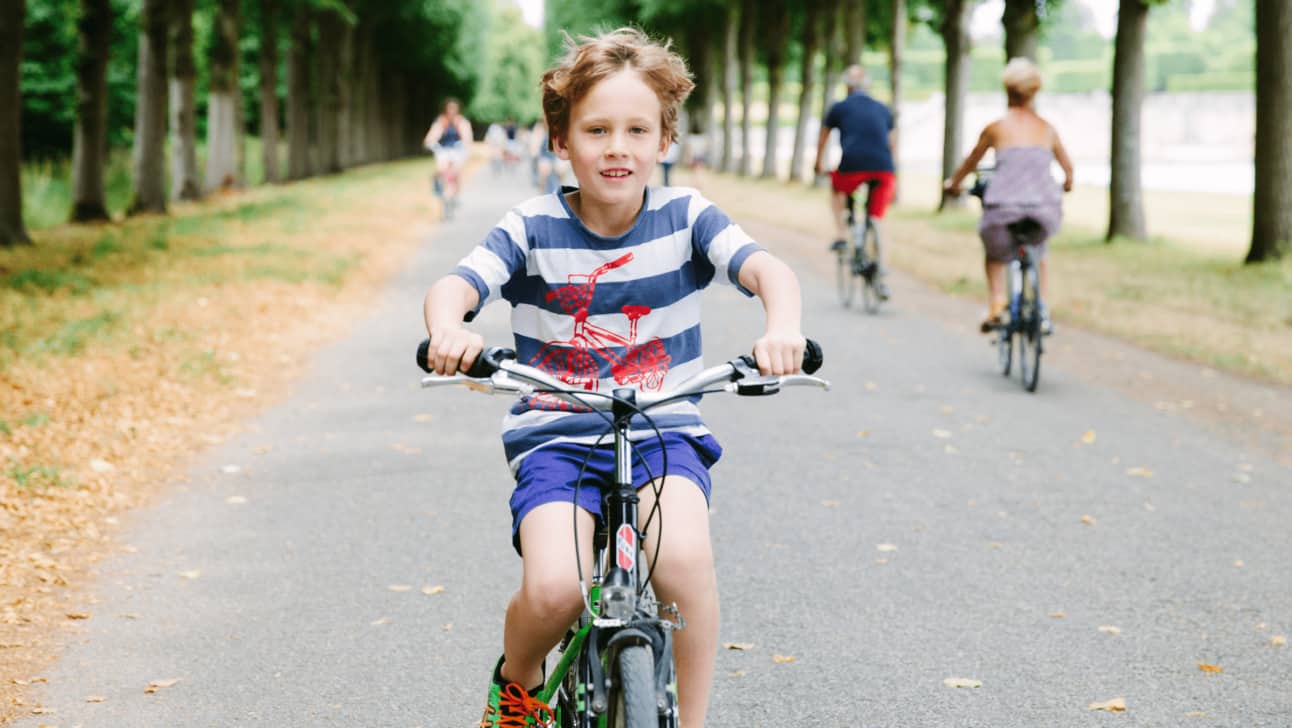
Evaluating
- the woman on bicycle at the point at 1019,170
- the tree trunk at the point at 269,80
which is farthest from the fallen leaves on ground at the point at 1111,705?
the tree trunk at the point at 269,80

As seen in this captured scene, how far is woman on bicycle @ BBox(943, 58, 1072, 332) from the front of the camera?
9766 mm

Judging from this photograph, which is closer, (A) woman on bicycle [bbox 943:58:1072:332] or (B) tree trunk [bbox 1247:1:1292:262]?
(A) woman on bicycle [bbox 943:58:1072:332]

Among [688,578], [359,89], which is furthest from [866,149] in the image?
[359,89]

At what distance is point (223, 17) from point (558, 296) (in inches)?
1114

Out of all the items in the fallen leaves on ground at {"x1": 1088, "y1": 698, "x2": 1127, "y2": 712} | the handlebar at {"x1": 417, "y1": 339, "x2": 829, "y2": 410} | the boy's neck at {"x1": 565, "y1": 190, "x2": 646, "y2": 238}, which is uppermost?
the boy's neck at {"x1": 565, "y1": 190, "x2": 646, "y2": 238}

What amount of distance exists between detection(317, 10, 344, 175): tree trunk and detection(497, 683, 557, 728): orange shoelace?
4240 centimetres

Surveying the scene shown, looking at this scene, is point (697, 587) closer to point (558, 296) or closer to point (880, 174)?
point (558, 296)

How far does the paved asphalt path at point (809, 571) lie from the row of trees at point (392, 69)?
7.15 ft

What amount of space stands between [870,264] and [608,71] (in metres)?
10.6

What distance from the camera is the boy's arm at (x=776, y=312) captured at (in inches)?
107

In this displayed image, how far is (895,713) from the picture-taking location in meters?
4.07

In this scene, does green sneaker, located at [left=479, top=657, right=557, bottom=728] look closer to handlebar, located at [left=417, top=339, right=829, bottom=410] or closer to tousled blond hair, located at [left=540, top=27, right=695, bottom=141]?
handlebar, located at [left=417, top=339, right=829, bottom=410]

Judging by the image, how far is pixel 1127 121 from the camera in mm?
19594

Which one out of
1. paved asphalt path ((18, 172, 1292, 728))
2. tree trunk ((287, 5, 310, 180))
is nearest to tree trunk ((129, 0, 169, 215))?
tree trunk ((287, 5, 310, 180))
